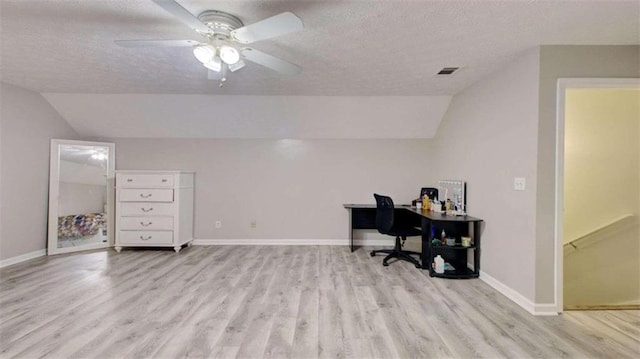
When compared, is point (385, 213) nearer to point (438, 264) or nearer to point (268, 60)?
point (438, 264)

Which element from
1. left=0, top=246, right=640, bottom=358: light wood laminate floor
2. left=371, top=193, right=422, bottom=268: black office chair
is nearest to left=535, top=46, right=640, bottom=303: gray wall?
left=0, top=246, right=640, bottom=358: light wood laminate floor

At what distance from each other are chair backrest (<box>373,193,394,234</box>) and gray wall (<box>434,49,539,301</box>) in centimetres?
96

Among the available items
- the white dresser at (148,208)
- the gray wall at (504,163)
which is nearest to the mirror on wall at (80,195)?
the white dresser at (148,208)

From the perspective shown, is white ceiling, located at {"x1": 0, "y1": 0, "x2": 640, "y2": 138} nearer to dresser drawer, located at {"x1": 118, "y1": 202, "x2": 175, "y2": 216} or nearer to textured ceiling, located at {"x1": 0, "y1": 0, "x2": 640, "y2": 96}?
textured ceiling, located at {"x1": 0, "y1": 0, "x2": 640, "y2": 96}

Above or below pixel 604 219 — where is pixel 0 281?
below

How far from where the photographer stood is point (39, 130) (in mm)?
3977

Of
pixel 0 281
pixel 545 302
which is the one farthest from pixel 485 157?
pixel 0 281

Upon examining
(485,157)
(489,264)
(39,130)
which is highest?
(39,130)

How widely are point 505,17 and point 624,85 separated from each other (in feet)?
4.50

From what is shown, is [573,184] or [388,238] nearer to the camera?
[573,184]

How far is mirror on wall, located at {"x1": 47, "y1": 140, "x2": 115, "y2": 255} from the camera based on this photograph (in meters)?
4.12

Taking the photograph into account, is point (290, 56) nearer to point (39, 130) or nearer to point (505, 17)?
point (505, 17)

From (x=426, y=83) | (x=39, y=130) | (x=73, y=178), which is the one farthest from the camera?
(x=73, y=178)

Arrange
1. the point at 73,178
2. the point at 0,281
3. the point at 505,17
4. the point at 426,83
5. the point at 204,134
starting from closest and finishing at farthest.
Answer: the point at 505,17, the point at 0,281, the point at 426,83, the point at 73,178, the point at 204,134
